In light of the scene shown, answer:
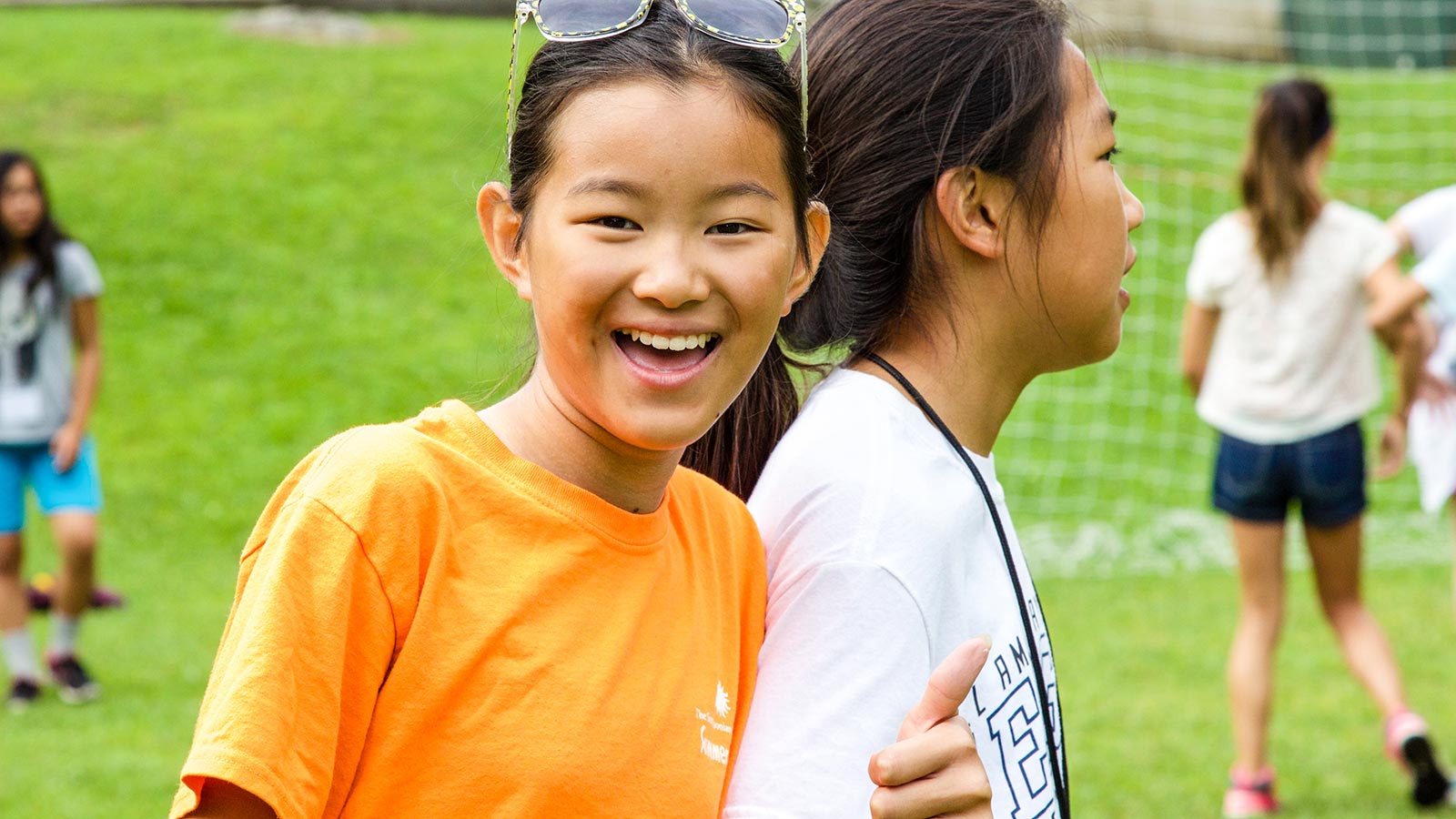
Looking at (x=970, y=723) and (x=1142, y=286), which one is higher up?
(x=970, y=723)

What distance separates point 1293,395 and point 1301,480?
0.31 metres

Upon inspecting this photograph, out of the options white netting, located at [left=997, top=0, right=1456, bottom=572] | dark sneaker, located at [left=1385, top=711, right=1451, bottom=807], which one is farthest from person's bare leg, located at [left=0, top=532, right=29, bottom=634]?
dark sneaker, located at [left=1385, top=711, right=1451, bottom=807]

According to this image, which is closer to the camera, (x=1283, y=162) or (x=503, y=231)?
(x=503, y=231)

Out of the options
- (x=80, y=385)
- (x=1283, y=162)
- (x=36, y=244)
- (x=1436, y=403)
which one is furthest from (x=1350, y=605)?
(x=36, y=244)

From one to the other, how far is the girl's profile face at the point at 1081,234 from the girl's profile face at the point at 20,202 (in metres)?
5.54

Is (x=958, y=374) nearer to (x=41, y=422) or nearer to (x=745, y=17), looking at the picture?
(x=745, y=17)

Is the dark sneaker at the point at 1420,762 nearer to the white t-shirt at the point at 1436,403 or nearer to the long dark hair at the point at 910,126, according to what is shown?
the white t-shirt at the point at 1436,403

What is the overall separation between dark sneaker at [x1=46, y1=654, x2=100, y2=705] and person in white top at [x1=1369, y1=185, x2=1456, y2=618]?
491cm

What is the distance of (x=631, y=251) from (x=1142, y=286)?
442 inches

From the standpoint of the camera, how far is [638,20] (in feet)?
4.91

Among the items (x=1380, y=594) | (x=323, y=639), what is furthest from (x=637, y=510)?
(x=1380, y=594)

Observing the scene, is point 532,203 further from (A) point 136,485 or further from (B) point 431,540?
(A) point 136,485

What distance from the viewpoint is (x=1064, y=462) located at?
10.3m

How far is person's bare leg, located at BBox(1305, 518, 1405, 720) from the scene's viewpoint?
514cm
